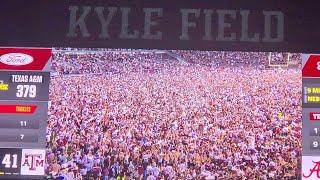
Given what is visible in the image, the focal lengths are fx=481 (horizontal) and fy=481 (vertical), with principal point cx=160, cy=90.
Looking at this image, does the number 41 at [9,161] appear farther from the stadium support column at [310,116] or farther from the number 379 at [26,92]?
the stadium support column at [310,116]

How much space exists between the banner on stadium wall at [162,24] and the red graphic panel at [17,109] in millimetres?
409

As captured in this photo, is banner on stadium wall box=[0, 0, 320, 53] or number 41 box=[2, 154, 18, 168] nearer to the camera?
number 41 box=[2, 154, 18, 168]

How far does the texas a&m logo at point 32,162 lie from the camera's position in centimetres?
300

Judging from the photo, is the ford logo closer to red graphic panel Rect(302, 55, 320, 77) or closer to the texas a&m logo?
the texas a&m logo

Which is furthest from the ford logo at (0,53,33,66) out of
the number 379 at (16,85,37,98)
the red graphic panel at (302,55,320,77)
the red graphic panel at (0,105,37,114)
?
the red graphic panel at (302,55,320,77)

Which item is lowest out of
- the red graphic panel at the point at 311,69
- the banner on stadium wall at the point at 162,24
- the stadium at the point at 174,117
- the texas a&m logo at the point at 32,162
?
the texas a&m logo at the point at 32,162

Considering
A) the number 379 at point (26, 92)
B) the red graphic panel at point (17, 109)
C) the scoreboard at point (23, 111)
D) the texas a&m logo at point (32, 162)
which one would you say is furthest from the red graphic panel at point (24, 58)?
the texas a&m logo at point (32, 162)

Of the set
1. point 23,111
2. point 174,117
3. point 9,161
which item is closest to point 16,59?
point 23,111

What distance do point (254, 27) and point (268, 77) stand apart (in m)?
0.37

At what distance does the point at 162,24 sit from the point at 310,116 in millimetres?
1128

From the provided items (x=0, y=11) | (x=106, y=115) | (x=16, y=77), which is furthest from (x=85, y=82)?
(x=0, y=11)

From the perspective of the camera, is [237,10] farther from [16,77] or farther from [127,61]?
[16,77]

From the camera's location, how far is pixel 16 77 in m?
3.10

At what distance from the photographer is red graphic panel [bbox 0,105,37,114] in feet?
10.0
